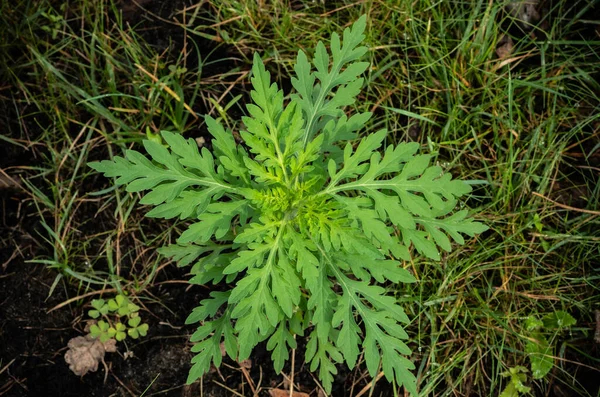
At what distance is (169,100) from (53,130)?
90 cm

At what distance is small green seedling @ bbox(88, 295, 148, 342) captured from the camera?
400cm

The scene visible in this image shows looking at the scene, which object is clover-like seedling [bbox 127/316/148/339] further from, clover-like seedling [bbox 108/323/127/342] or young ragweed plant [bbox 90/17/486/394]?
young ragweed plant [bbox 90/17/486/394]

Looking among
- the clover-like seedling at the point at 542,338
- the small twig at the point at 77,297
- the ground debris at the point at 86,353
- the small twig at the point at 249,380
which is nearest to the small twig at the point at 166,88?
the small twig at the point at 77,297

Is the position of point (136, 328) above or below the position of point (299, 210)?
below

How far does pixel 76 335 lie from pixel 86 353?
18 cm

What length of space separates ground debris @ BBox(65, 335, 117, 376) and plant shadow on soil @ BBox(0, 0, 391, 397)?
1.9 inches

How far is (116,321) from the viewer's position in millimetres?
4098

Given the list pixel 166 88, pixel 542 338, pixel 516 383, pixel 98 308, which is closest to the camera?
pixel 516 383

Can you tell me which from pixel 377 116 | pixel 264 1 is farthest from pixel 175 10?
pixel 377 116

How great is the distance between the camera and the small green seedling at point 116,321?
4004 mm

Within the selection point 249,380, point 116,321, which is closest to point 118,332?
point 116,321

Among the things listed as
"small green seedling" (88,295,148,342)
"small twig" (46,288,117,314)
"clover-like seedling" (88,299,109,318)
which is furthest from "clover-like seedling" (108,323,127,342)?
"small twig" (46,288,117,314)

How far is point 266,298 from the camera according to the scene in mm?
2977

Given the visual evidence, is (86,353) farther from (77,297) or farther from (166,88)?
(166,88)
